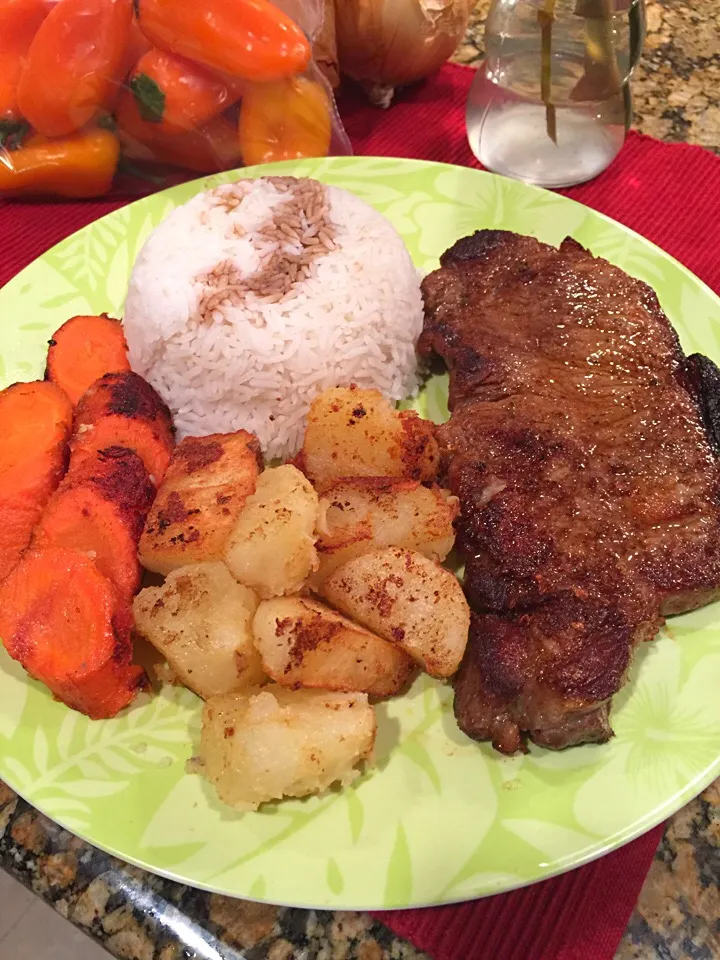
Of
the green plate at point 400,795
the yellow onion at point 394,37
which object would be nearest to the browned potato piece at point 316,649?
the green plate at point 400,795

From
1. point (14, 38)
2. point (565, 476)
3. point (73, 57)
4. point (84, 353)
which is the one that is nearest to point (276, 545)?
point (565, 476)

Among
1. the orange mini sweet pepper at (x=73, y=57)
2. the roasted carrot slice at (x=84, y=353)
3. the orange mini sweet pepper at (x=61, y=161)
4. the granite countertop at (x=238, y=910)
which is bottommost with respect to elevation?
the granite countertop at (x=238, y=910)

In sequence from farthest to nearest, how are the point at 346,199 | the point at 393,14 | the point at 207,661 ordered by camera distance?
1. the point at 393,14
2. the point at 346,199
3. the point at 207,661

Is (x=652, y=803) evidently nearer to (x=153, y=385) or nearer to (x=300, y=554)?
(x=300, y=554)

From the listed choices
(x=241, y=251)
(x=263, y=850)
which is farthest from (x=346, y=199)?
(x=263, y=850)

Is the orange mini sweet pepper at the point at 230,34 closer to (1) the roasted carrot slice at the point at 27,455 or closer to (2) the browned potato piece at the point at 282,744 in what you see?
(1) the roasted carrot slice at the point at 27,455

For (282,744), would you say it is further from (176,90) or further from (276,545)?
(176,90)
